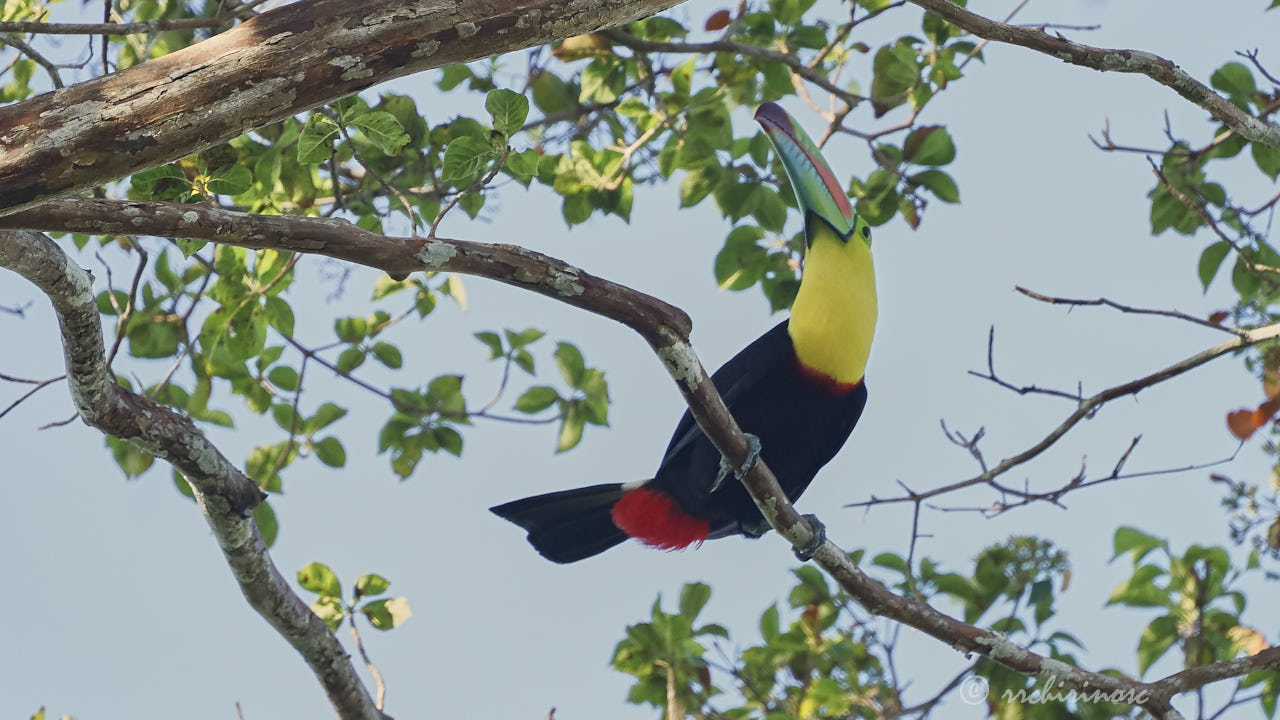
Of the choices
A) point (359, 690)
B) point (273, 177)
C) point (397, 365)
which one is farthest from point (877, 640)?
point (273, 177)

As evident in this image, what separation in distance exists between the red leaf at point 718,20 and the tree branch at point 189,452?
280 centimetres

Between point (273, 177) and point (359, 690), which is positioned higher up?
point (273, 177)

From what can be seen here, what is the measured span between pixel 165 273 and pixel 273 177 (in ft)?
3.43

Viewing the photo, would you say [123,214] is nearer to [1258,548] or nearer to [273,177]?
[273,177]

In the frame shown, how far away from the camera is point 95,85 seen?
233 cm

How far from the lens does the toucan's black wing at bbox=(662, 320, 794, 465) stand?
416 cm

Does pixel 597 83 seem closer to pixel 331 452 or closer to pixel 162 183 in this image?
pixel 331 452

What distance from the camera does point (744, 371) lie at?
4.23 metres

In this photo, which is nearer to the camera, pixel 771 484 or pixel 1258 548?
pixel 771 484

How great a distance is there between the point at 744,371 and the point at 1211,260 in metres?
1.92

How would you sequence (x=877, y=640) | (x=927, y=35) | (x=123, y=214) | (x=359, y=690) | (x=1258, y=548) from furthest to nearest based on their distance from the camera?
(x=927, y=35), (x=877, y=640), (x=1258, y=548), (x=359, y=690), (x=123, y=214)

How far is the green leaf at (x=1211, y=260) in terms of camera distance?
452 cm

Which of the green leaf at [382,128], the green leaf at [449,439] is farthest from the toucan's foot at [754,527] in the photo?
the green leaf at [382,128]

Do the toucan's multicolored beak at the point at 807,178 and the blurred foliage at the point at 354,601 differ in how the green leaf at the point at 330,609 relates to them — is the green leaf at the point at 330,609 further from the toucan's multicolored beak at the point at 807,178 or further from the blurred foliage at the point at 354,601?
the toucan's multicolored beak at the point at 807,178
